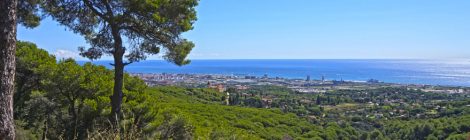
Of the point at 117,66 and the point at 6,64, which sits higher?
the point at 6,64

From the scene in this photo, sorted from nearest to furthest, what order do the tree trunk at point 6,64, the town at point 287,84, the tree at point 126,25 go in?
the tree trunk at point 6,64 → the tree at point 126,25 → the town at point 287,84

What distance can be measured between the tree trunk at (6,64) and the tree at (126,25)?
4.15 m

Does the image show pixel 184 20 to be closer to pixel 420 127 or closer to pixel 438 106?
pixel 420 127

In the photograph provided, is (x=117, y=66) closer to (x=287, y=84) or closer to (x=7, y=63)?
(x=7, y=63)

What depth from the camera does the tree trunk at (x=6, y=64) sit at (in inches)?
124

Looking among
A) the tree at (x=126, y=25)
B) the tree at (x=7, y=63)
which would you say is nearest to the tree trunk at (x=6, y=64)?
the tree at (x=7, y=63)

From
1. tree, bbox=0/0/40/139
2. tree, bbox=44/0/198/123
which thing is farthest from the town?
tree, bbox=0/0/40/139

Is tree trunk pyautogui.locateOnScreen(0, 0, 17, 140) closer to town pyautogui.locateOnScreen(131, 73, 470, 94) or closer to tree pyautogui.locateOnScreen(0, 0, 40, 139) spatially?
tree pyautogui.locateOnScreen(0, 0, 40, 139)

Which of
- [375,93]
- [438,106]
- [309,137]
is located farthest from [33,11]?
[375,93]

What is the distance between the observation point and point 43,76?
1211cm

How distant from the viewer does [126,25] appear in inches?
311

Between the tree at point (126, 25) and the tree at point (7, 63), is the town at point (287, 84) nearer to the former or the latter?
the tree at point (126, 25)

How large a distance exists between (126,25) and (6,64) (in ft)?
15.7

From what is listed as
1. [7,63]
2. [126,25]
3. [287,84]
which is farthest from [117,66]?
[287,84]
